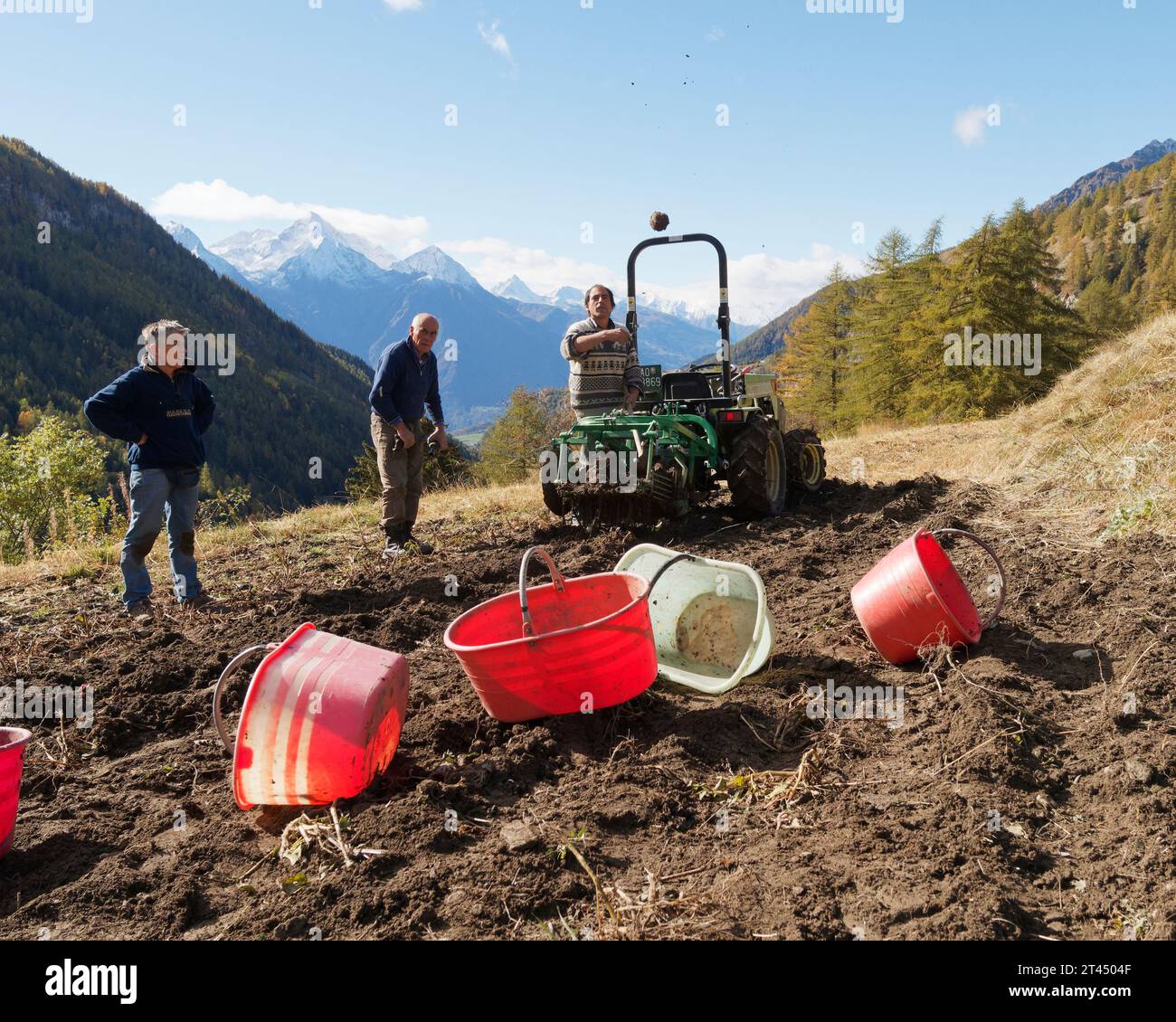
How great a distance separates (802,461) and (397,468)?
378 centimetres

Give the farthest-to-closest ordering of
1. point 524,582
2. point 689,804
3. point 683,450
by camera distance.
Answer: point 683,450 → point 524,582 → point 689,804

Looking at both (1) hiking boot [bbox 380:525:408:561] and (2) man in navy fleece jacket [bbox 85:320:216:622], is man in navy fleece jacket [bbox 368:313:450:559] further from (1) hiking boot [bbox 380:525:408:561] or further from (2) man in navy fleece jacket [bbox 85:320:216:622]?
A: (2) man in navy fleece jacket [bbox 85:320:216:622]

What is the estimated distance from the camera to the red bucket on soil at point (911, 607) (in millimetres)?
3834

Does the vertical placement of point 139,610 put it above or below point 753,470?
below

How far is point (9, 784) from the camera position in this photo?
8.96 feet

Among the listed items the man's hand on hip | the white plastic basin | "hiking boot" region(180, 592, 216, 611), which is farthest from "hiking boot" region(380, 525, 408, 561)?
the white plastic basin

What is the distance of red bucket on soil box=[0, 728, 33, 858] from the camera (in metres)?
2.70

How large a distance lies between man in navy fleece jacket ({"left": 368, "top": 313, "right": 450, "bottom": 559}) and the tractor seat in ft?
6.73

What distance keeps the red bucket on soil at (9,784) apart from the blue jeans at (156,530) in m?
2.91

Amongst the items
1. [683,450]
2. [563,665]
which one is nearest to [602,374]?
[683,450]

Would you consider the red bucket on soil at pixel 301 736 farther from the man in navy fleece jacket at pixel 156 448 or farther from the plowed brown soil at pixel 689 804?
the man in navy fleece jacket at pixel 156 448

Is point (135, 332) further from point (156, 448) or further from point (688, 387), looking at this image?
point (156, 448)
